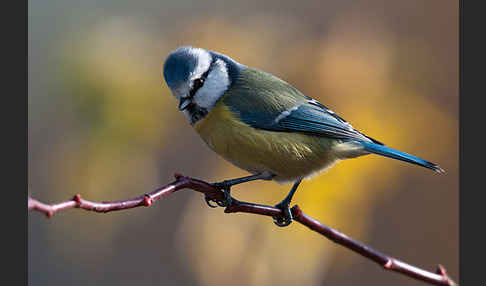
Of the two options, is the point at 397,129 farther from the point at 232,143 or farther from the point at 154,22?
the point at 154,22

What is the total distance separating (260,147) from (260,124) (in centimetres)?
7

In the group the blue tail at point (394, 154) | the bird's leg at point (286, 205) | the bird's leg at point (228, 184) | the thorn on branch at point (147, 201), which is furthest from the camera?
the bird's leg at point (286, 205)

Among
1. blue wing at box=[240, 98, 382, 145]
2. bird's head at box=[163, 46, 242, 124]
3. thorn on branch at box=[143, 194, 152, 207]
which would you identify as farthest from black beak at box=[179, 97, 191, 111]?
thorn on branch at box=[143, 194, 152, 207]

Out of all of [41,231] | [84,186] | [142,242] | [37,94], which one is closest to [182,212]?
[142,242]

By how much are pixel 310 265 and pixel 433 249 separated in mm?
449

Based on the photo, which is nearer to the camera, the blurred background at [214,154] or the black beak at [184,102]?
the black beak at [184,102]

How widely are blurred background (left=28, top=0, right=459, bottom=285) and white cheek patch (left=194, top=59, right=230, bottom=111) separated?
0.20 m

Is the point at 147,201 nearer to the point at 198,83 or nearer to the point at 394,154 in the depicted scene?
the point at 198,83

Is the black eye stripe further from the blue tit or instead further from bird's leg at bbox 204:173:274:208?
bird's leg at bbox 204:173:274:208

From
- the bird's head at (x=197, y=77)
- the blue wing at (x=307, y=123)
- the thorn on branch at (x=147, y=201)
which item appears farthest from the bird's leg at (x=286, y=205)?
the thorn on branch at (x=147, y=201)

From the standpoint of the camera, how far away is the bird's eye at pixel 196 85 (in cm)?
122

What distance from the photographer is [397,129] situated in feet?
4.89

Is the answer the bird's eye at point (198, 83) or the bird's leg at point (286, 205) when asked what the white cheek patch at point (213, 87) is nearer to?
the bird's eye at point (198, 83)

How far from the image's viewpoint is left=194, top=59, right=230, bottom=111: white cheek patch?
4.15 ft
